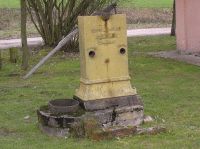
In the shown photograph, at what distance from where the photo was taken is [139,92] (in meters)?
11.5

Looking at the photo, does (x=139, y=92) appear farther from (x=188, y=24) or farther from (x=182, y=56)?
(x=188, y=24)

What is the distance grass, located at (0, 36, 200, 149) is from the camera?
7.74 meters

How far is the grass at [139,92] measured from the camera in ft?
25.4

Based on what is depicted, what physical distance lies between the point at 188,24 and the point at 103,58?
9.61 m

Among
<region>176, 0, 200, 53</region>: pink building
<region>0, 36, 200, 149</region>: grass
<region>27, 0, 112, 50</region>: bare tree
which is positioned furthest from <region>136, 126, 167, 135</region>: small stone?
<region>27, 0, 112, 50</region>: bare tree

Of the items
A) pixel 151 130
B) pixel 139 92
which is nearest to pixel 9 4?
pixel 139 92

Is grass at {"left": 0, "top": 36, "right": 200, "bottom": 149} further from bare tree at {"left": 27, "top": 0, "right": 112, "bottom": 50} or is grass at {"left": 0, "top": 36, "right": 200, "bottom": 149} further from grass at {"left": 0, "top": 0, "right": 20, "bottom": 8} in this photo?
grass at {"left": 0, "top": 0, "right": 20, "bottom": 8}

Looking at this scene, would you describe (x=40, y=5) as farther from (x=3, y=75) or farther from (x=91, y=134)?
(x=91, y=134)

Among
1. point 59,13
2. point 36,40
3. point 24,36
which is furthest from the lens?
point 36,40

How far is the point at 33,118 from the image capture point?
30.8 ft

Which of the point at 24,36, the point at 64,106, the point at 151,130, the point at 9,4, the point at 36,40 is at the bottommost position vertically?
the point at 151,130

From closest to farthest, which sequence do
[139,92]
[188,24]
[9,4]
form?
[139,92], [188,24], [9,4]

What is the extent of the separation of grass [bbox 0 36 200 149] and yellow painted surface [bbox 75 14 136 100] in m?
0.95

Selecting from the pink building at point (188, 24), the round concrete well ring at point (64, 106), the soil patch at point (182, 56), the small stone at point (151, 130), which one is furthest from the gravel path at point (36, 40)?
the small stone at point (151, 130)
